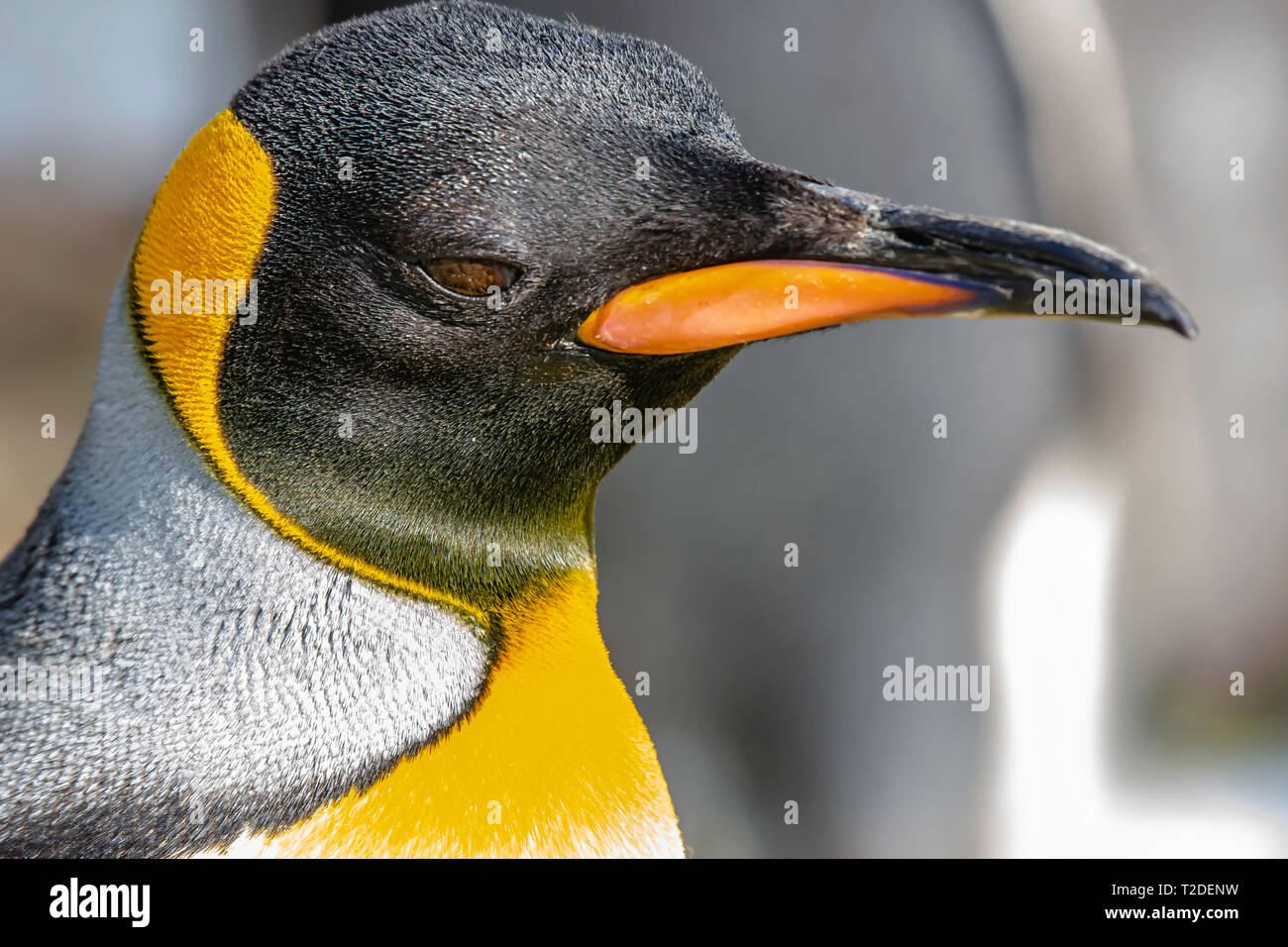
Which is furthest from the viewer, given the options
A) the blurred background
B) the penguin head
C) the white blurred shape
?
Result: the white blurred shape

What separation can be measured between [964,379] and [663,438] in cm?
62

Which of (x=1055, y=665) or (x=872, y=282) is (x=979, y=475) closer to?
(x=1055, y=665)

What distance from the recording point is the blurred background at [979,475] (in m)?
2.19

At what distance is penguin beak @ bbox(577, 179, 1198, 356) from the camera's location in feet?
2.83

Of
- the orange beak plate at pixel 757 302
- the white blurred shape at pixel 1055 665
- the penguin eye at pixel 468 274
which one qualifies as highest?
the penguin eye at pixel 468 274

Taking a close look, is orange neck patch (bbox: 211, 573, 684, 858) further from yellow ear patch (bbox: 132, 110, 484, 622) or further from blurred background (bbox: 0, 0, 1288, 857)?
blurred background (bbox: 0, 0, 1288, 857)

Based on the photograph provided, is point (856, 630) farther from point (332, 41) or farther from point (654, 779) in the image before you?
point (332, 41)

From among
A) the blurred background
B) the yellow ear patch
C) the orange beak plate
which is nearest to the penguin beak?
the orange beak plate

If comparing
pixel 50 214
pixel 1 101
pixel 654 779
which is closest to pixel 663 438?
pixel 654 779

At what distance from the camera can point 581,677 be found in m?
1.05

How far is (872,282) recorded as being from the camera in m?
0.88

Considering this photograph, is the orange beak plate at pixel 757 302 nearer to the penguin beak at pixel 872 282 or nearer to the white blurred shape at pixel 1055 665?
the penguin beak at pixel 872 282

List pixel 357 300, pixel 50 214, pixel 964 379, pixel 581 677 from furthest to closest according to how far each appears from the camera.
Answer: pixel 50 214 → pixel 964 379 → pixel 581 677 → pixel 357 300


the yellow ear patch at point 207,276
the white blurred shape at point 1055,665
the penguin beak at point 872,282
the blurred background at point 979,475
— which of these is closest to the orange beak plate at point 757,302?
the penguin beak at point 872,282
